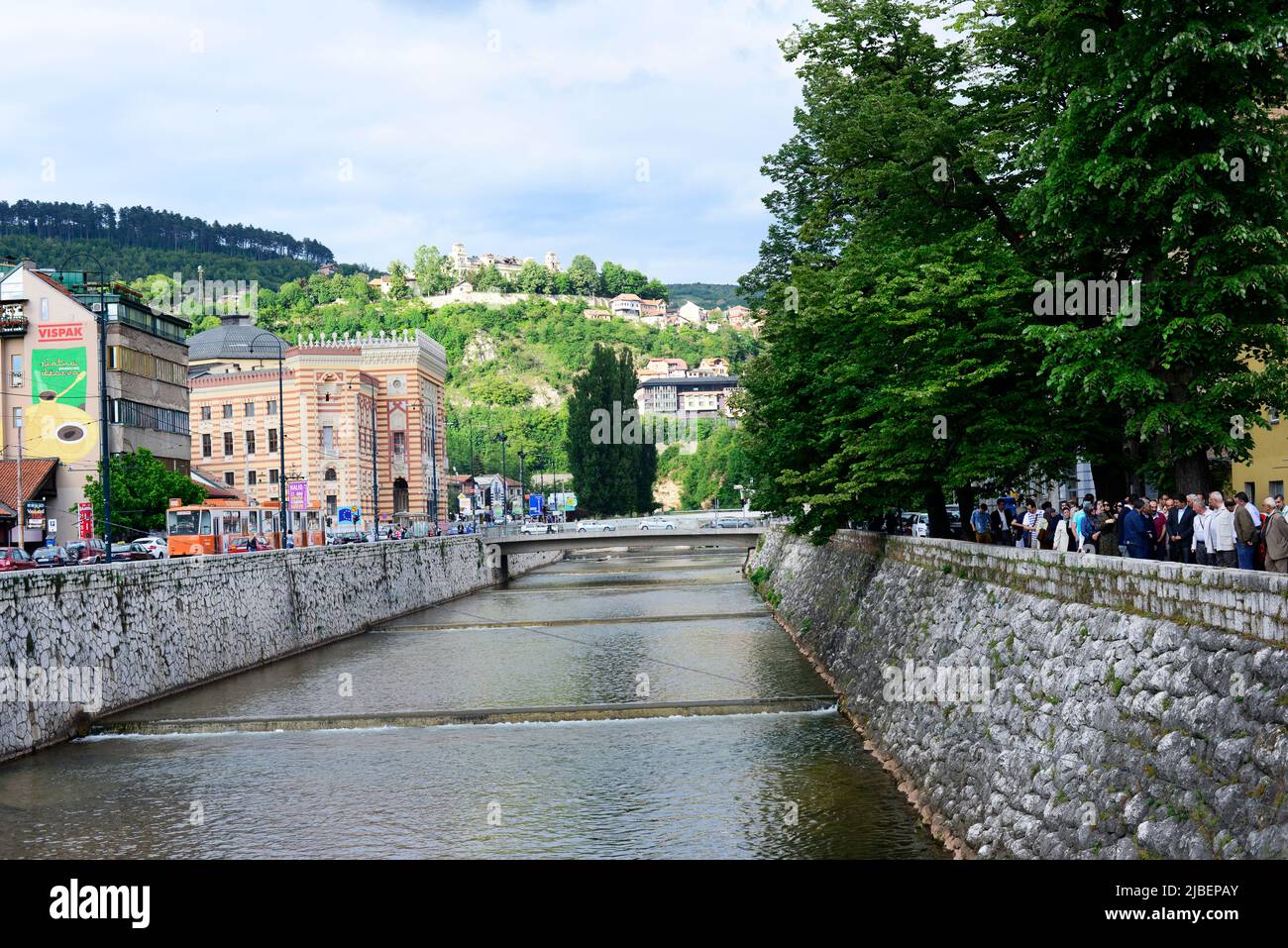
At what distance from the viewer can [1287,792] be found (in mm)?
10352

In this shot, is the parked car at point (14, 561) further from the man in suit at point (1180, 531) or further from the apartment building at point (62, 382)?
the man in suit at point (1180, 531)

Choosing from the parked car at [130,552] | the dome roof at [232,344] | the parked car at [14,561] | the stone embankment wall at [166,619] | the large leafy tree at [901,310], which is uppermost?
the dome roof at [232,344]

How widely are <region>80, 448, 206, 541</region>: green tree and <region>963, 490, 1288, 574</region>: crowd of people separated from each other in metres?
47.9

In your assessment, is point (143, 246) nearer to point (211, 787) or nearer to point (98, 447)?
point (98, 447)

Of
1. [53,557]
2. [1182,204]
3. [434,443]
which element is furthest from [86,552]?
[434,443]

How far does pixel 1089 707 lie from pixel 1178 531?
7862 millimetres

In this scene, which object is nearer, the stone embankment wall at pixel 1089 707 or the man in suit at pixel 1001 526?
the stone embankment wall at pixel 1089 707

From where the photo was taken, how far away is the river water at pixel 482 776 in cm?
2097

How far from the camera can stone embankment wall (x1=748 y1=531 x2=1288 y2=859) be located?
11391 mm

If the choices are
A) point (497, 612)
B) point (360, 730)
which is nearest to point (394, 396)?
point (497, 612)

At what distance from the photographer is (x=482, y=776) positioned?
2609cm

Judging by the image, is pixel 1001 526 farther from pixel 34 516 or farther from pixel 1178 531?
pixel 34 516

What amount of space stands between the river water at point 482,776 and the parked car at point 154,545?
18.1 metres

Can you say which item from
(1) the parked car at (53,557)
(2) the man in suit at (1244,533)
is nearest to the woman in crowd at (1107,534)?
(2) the man in suit at (1244,533)
